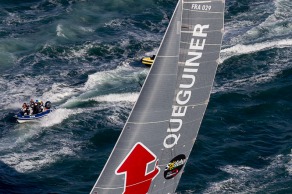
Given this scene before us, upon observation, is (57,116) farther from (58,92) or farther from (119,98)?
(119,98)

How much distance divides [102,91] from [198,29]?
99.9 feet

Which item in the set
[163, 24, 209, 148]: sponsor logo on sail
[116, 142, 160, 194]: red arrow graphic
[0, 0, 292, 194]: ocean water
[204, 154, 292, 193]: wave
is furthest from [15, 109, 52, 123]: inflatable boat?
[163, 24, 209, 148]: sponsor logo on sail

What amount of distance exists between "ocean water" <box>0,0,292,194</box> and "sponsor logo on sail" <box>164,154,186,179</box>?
1122cm

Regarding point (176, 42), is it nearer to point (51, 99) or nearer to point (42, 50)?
point (51, 99)

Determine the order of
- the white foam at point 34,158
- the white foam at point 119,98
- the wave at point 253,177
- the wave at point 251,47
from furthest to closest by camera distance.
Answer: the wave at point 251,47, the white foam at point 119,98, the white foam at point 34,158, the wave at point 253,177

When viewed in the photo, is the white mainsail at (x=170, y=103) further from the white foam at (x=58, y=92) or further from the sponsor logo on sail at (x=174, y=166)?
the white foam at (x=58, y=92)

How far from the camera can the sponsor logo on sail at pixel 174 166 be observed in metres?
37.7

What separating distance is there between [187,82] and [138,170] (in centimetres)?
497

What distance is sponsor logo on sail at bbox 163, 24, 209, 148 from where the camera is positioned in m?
35.7

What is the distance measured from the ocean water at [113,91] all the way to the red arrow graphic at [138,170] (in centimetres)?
1261

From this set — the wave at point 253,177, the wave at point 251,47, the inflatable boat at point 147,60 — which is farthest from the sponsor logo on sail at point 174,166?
the wave at point 251,47

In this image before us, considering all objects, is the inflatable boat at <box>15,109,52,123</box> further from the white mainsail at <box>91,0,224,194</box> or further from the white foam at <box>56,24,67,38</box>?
the white mainsail at <box>91,0,224,194</box>

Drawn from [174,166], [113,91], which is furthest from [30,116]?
[174,166]

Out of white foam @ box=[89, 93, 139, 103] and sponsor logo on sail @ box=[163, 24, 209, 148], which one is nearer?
sponsor logo on sail @ box=[163, 24, 209, 148]
